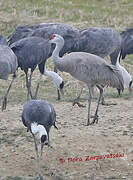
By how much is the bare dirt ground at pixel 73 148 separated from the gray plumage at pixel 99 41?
2.26m

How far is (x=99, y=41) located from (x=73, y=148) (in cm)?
400

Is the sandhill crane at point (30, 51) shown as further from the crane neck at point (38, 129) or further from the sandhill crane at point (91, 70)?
the crane neck at point (38, 129)

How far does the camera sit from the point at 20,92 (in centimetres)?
1119

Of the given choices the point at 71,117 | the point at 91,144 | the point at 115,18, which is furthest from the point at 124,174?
the point at 115,18

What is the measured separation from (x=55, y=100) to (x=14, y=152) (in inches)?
133

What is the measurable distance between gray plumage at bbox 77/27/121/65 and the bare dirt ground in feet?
7.41

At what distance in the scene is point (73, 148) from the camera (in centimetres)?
706

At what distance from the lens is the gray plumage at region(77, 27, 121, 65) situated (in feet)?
34.4

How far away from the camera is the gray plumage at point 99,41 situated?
34.4 ft

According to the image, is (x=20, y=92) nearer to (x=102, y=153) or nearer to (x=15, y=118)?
(x=15, y=118)

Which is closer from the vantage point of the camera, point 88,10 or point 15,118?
point 15,118

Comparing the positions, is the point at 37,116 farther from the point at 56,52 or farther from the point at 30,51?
the point at 30,51

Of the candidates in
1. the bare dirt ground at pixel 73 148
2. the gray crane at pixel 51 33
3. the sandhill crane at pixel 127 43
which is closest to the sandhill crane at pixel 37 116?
the bare dirt ground at pixel 73 148

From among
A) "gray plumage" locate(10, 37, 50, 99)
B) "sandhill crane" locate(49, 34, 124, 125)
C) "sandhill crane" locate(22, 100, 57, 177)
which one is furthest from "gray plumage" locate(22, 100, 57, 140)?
"gray plumage" locate(10, 37, 50, 99)
